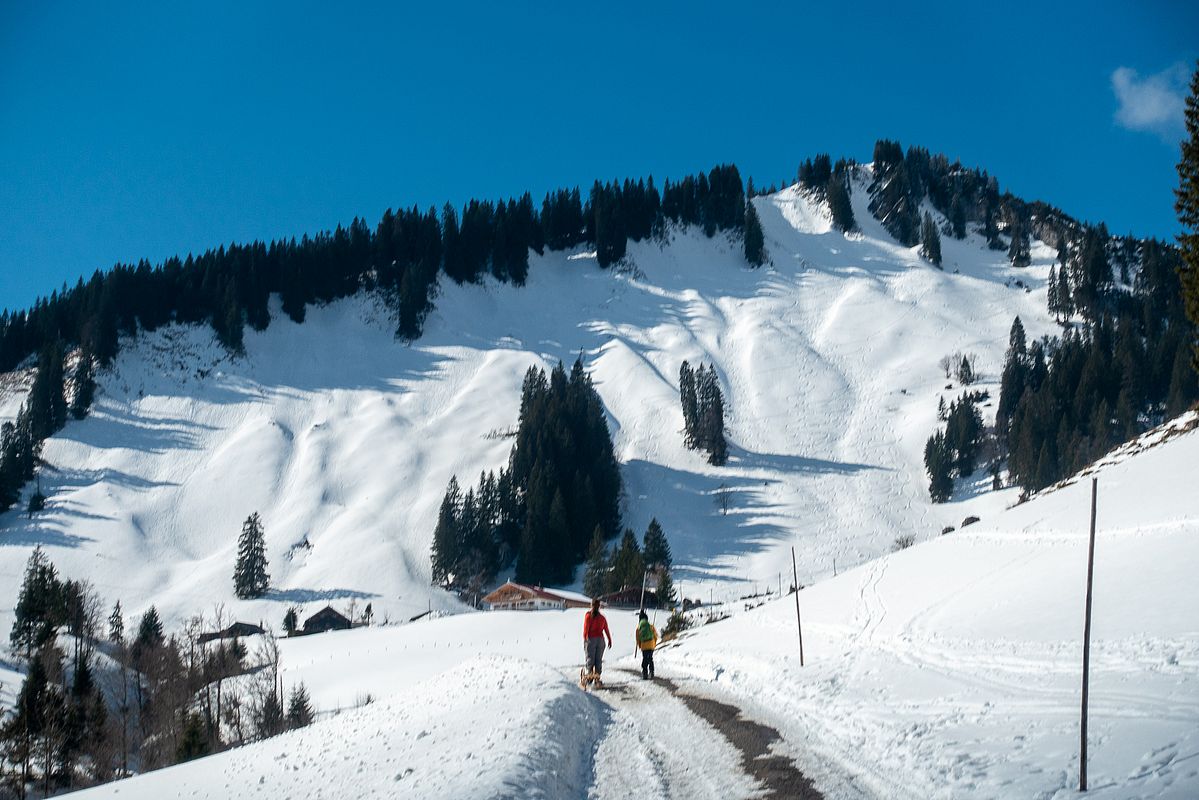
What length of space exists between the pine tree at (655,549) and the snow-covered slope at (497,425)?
152 inches

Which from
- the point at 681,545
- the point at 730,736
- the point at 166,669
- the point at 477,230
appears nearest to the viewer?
the point at 730,736

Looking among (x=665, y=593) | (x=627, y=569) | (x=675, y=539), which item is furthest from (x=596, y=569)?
(x=665, y=593)

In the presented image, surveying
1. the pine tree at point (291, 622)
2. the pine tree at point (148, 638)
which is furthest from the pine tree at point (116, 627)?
the pine tree at point (291, 622)

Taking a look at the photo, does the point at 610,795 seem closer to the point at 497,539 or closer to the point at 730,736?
the point at 730,736

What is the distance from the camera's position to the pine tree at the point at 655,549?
97188 mm

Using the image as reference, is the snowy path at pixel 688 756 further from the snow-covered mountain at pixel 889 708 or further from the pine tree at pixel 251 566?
the pine tree at pixel 251 566

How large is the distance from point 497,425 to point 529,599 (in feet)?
168

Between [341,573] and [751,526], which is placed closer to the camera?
[341,573]

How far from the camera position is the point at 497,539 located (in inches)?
4318

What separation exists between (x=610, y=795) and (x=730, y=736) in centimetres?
338

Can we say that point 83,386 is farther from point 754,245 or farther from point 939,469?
point 754,245

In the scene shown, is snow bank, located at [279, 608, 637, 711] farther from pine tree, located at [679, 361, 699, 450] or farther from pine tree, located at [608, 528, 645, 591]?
pine tree, located at [679, 361, 699, 450]

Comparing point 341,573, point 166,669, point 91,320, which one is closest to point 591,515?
point 341,573

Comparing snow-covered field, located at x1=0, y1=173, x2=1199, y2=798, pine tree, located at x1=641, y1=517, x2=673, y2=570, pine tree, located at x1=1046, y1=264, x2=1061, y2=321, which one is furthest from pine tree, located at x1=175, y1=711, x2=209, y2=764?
pine tree, located at x1=1046, y1=264, x2=1061, y2=321
